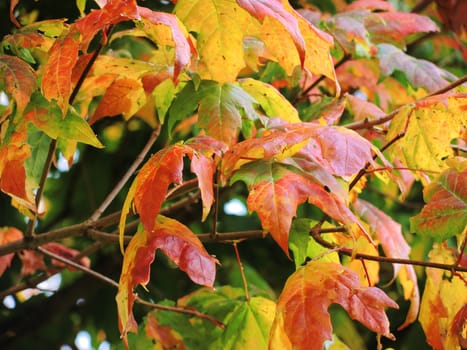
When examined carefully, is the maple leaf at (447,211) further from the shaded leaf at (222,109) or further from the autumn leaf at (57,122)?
the autumn leaf at (57,122)

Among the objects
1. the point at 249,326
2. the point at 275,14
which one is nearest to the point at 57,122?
the point at 275,14

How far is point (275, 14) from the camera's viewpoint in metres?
0.87

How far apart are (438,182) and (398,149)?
135 millimetres

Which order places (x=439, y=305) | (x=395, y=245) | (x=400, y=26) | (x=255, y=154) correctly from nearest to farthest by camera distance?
1. (x=255, y=154)
2. (x=439, y=305)
3. (x=395, y=245)
4. (x=400, y=26)

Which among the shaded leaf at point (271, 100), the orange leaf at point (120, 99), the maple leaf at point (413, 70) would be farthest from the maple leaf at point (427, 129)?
the orange leaf at point (120, 99)

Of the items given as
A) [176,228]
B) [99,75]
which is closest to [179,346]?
[176,228]

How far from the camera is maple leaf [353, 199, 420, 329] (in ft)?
3.68

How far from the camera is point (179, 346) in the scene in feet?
3.69

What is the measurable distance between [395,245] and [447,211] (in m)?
0.30

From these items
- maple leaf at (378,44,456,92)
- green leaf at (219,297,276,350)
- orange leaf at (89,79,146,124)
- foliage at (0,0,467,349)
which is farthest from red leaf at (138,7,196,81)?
maple leaf at (378,44,456,92)

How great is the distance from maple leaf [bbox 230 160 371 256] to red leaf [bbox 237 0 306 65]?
Result: 0.46 ft

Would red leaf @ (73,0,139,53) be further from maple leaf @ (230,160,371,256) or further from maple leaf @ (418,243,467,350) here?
maple leaf @ (418,243,467,350)

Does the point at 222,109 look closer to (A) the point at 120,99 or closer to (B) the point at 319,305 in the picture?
(A) the point at 120,99

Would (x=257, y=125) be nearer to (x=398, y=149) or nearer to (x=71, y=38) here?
(x=398, y=149)
